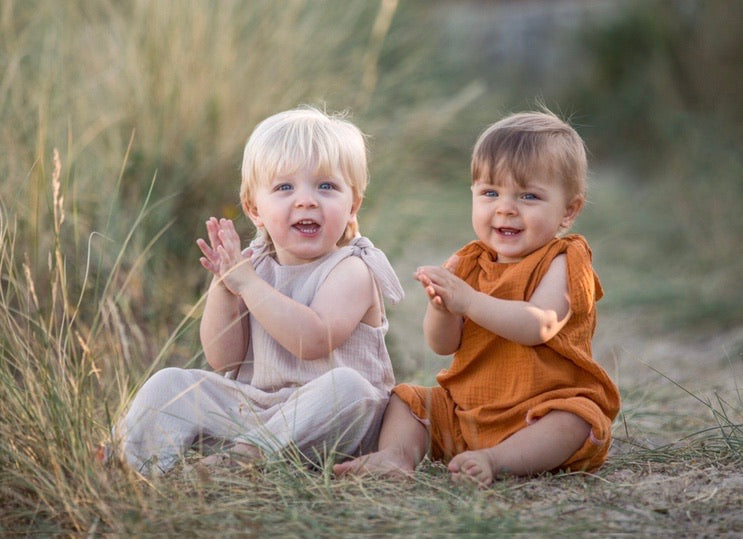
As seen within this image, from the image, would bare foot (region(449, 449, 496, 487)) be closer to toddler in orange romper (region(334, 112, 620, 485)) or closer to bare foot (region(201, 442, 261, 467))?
toddler in orange romper (region(334, 112, 620, 485))

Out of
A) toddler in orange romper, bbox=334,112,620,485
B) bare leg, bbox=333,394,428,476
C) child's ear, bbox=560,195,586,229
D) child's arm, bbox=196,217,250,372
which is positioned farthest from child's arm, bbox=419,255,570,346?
child's arm, bbox=196,217,250,372

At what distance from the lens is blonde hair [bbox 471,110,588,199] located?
2637mm

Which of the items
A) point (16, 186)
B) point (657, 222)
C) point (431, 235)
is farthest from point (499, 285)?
point (657, 222)

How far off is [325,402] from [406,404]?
0.24 metres

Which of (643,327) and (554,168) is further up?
(554,168)

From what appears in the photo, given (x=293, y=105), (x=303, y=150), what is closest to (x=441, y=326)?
(x=303, y=150)

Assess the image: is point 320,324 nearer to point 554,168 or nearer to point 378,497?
point 378,497

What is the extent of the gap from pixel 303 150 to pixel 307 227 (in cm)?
20

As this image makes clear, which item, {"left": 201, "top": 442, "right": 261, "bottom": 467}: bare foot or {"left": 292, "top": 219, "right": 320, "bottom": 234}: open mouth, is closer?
{"left": 201, "top": 442, "right": 261, "bottom": 467}: bare foot

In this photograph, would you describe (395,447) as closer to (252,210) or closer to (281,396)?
(281,396)

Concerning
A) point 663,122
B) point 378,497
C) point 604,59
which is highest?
point 604,59

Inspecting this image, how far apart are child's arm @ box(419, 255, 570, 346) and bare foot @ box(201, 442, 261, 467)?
60cm

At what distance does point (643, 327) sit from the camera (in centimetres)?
548

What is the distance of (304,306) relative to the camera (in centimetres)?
268
